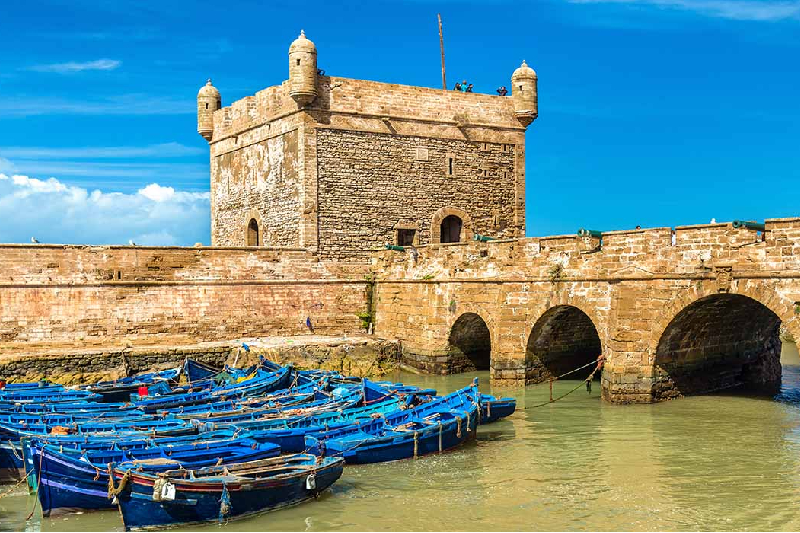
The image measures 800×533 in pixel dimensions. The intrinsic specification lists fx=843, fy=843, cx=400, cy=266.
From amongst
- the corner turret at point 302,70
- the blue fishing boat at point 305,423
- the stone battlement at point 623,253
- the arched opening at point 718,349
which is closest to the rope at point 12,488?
the blue fishing boat at point 305,423

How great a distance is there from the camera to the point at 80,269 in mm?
24578

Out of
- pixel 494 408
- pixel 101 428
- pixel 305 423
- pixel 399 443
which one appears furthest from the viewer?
pixel 494 408

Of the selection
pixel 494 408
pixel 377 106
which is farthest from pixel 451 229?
pixel 494 408

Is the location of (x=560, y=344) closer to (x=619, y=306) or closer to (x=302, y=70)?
(x=619, y=306)

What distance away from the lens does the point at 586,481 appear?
46.1ft

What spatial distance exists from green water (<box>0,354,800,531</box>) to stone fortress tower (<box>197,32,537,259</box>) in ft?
38.1

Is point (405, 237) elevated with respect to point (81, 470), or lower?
elevated

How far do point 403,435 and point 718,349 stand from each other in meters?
9.58

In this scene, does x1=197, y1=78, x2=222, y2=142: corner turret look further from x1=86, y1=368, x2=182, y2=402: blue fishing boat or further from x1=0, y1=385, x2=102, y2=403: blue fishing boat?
x1=0, y1=385, x2=102, y2=403: blue fishing boat

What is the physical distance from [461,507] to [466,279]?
11995 mm

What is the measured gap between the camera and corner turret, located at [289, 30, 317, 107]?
1069 inches

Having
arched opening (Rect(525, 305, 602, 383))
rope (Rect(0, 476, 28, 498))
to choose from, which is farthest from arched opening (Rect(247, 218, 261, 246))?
rope (Rect(0, 476, 28, 498))

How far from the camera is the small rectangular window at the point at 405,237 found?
29.7 metres

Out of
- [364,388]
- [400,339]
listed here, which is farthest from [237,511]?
[400,339]
